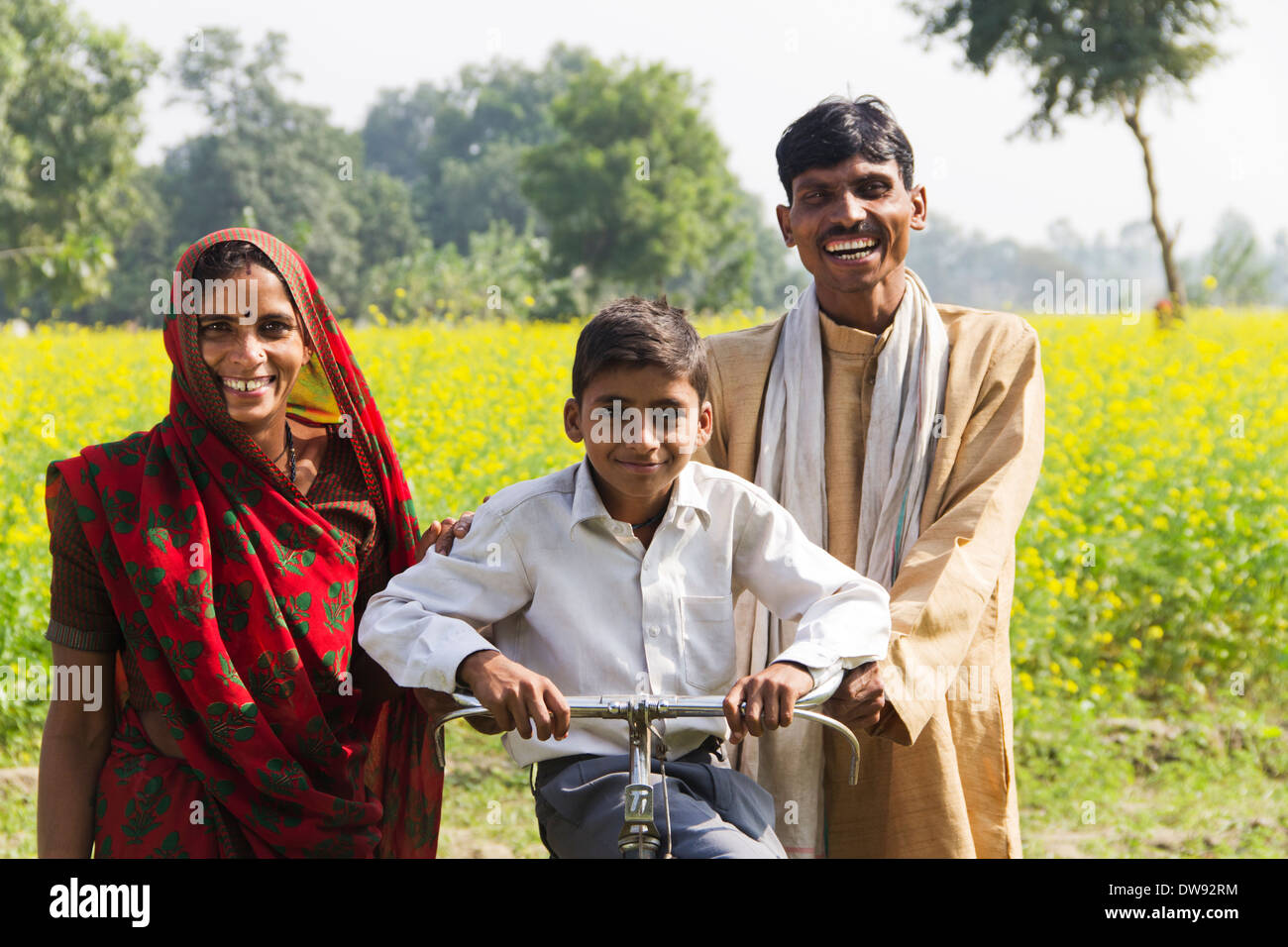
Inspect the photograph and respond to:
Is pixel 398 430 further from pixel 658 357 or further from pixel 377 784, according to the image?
pixel 658 357

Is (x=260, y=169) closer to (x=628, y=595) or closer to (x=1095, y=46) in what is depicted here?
(x=1095, y=46)

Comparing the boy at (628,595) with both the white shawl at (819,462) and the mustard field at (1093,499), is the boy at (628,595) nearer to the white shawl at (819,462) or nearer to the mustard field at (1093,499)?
the white shawl at (819,462)

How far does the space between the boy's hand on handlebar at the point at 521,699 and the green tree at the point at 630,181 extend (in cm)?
3721

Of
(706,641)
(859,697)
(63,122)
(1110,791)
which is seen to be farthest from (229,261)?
(63,122)

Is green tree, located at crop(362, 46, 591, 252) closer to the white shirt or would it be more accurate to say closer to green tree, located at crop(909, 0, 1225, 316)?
green tree, located at crop(909, 0, 1225, 316)

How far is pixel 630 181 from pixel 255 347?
37559mm

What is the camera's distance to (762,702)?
6.73 feet

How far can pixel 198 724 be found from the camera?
8.14 ft

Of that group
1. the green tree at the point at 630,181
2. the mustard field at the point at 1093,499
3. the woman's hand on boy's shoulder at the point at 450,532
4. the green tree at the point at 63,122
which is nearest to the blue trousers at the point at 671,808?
the woman's hand on boy's shoulder at the point at 450,532

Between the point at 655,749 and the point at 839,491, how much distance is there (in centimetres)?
93

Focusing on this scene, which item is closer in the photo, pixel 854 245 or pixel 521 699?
pixel 521 699

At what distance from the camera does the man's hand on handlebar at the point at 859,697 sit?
231cm

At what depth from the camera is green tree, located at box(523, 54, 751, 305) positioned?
3909 cm

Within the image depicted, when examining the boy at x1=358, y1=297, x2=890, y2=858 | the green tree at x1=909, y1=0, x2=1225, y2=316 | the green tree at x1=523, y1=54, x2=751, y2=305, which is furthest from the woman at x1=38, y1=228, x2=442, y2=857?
the green tree at x1=523, y1=54, x2=751, y2=305
